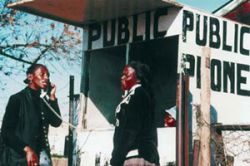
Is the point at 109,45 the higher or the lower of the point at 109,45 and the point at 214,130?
the higher

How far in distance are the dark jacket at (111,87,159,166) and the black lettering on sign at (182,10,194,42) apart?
1015mm

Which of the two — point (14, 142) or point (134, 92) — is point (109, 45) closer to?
point (134, 92)

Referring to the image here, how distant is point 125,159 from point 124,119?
59 cm

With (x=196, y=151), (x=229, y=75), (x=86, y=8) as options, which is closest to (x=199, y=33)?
(x=229, y=75)

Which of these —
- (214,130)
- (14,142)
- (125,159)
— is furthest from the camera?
(14,142)

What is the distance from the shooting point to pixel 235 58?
29.2 feet

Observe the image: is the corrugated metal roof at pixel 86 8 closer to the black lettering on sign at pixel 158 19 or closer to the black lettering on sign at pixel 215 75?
the black lettering on sign at pixel 158 19

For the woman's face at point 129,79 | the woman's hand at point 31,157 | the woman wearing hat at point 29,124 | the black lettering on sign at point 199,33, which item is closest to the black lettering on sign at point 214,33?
the black lettering on sign at point 199,33

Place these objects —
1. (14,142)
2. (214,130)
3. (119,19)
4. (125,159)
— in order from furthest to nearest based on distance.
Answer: (119,19) → (14,142) → (125,159) → (214,130)

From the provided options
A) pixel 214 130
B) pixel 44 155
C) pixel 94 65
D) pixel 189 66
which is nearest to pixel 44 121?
pixel 44 155

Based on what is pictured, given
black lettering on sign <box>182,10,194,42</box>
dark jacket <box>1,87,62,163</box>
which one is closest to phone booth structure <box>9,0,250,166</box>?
black lettering on sign <box>182,10,194,42</box>

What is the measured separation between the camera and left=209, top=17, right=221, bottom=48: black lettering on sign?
28.3 ft

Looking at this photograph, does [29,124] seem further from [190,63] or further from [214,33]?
[214,33]

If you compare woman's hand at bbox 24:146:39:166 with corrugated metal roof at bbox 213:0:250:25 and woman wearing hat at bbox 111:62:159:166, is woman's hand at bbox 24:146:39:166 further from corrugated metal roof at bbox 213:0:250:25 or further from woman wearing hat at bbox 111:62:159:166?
corrugated metal roof at bbox 213:0:250:25
